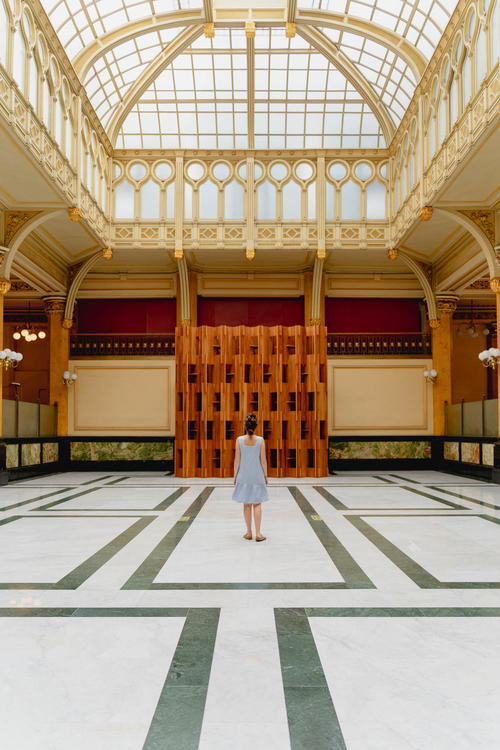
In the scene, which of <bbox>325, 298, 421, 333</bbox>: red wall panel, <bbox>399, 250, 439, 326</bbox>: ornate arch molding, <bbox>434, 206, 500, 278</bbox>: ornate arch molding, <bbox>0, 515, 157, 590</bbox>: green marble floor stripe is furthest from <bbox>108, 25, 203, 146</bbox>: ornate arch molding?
<bbox>0, 515, 157, 590</bbox>: green marble floor stripe

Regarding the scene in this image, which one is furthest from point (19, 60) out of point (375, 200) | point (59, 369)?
point (375, 200)

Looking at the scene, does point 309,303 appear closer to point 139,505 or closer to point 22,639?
point 139,505

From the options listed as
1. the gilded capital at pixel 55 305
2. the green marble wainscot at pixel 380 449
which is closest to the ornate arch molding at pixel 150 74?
the gilded capital at pixel 55 305

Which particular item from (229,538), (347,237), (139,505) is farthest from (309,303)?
(229,538)

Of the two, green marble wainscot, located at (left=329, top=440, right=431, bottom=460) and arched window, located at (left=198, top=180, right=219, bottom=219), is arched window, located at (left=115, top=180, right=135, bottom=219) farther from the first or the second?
green marble wainscot, located at (left=329, top=440, right=431, bottom=460)

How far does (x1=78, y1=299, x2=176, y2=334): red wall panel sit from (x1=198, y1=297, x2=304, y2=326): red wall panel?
1266 mm

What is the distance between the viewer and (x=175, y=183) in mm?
19438

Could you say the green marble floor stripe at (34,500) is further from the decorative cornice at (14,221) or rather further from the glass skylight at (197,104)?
the glass skylight at (197,104)

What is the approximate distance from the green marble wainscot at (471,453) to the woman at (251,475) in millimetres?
11391

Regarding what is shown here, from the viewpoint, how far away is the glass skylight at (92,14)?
15133mm

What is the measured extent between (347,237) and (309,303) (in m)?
3.05

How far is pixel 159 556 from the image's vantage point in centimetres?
653

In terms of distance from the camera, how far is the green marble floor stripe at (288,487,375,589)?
5.41 meters

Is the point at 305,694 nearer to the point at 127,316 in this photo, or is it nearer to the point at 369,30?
the point at 369,30
